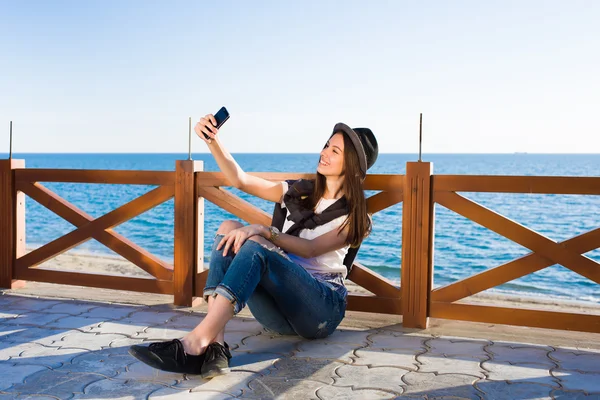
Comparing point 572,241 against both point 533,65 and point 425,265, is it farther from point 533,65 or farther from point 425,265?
point 533,65

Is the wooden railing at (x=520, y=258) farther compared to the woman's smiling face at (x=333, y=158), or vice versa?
the wooden railing at (x=520, y=258)

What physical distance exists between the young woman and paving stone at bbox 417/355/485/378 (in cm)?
52

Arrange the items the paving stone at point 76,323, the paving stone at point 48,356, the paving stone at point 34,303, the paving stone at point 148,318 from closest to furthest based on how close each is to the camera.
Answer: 1. the paving stone at point 48,356
2. the paving stone at point 76,323
3. the paving stone at point 148,318
4. the paving stone at point 34,303

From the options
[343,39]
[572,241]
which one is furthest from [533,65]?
[572,241]

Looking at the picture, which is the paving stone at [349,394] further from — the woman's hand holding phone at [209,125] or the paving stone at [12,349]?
the paving stone at [12,349]

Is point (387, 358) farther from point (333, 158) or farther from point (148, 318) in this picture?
point (148, 318)

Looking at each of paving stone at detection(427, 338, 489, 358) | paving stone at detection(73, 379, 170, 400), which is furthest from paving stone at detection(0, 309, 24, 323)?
paving stone at detection(427, 338, 489, 358)

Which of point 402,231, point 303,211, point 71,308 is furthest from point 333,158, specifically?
point 71,308

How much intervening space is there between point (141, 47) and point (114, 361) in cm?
5260

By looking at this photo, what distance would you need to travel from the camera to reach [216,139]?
3.57 m

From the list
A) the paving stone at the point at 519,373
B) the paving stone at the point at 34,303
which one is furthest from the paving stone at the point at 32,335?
the paving stone at the point at 519,373

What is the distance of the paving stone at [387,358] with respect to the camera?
3332 millimetres

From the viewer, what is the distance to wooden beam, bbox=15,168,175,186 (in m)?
4.61

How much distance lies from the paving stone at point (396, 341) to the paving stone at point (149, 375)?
1.16 metres
